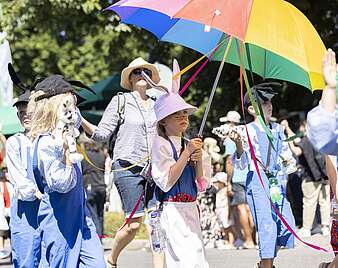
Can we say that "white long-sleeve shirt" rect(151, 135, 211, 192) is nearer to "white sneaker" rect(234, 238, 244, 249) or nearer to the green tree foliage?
"white sneaker" rect(234, 238, 244, 249)

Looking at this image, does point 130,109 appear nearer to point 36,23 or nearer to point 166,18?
point 166,18

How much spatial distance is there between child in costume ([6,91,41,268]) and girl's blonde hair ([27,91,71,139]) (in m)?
0.52

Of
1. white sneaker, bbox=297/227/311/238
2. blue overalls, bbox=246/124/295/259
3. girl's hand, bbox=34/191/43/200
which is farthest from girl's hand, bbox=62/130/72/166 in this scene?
white sneaker, bbox=297/227/311/238

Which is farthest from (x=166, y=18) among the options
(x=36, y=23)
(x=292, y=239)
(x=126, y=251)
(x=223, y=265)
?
(x=36, y=23)

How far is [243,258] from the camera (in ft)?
38.2

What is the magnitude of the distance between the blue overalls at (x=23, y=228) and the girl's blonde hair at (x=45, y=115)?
516 mm

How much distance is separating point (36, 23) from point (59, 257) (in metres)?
13.6

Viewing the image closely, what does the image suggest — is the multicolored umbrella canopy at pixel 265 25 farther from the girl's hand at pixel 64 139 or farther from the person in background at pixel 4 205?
the person in background at pixel 4 205

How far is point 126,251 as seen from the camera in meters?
13.5

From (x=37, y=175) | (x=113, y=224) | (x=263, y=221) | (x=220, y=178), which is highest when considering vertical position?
(x=37, y=175)

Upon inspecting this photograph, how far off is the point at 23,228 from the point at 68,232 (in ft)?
2.92

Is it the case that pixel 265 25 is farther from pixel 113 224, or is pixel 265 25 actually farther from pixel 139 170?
pixel 113 224

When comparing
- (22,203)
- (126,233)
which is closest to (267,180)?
(126,233)

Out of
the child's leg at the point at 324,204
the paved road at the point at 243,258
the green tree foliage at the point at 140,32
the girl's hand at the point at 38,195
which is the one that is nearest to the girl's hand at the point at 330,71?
the girl's hand at the point at 38,195
